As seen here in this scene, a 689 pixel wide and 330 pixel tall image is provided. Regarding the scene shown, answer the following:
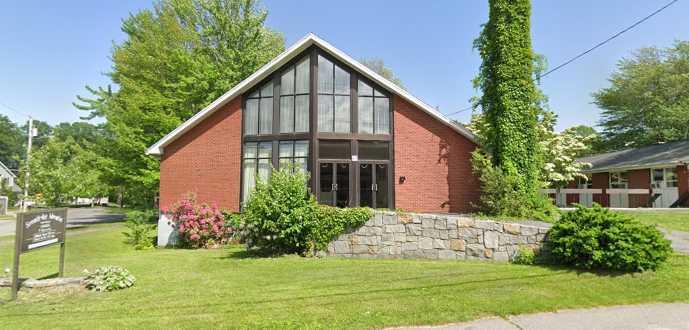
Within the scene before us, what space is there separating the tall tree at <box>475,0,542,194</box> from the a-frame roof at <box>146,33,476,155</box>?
153 centimetres

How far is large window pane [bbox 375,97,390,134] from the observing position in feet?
50.3

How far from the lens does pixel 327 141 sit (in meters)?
15.1

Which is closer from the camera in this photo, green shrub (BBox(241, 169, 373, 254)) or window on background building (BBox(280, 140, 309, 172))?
green shrub (BBox(241, 169, 373, 254))

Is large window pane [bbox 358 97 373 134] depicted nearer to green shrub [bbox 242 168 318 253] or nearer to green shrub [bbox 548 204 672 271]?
green shrub [bbox 242 168 318 253]

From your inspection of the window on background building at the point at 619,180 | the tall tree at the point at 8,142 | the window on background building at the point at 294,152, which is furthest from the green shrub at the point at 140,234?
the tall tree at the point at 8,142

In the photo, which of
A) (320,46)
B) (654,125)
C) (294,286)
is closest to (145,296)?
(294,286)

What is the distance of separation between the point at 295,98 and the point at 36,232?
31.7 ft

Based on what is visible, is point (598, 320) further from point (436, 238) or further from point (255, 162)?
point (255, 162)

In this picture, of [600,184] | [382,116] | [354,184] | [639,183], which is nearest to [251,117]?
[354,184]

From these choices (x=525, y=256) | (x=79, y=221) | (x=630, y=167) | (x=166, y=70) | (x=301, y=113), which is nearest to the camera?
(x=525, y=256)

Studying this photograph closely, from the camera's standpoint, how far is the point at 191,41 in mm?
26734

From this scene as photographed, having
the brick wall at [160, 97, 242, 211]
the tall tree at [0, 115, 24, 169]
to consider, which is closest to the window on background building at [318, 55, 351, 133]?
the brick wall at [160, 97, 242, 211]

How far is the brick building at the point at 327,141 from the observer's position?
14.9 metres

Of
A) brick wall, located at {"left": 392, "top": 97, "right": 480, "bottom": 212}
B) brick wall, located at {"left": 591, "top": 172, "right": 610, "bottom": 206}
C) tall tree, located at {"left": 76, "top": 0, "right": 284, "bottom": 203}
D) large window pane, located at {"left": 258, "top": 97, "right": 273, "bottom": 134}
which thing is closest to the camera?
brick wall, located at {"left": 392, "top": 97, "right": 480, "bottom": 212}
